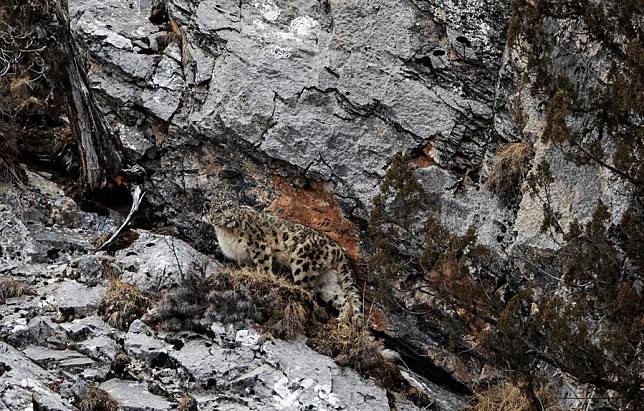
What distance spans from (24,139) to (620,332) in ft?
34.7

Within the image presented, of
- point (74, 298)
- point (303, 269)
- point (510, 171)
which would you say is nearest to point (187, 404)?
point (74, 298)

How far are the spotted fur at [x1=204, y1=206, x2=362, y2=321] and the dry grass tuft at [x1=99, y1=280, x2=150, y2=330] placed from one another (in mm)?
1657

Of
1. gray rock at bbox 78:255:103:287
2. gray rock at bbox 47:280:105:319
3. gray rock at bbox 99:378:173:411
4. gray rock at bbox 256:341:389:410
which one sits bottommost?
gray rock at bbox 99:378:173:411

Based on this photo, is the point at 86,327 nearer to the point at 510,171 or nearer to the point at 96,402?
the point at 96,402

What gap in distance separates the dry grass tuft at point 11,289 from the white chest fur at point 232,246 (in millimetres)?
2872

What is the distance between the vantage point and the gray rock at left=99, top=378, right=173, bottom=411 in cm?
1066

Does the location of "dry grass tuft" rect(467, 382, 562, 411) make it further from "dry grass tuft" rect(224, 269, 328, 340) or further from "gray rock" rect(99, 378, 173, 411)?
"gray rock" rect(99, 378, 173, 411)

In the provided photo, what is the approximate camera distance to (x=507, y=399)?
473 inches

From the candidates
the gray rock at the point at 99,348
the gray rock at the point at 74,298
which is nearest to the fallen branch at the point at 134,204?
the gray rock at the point at 74,298

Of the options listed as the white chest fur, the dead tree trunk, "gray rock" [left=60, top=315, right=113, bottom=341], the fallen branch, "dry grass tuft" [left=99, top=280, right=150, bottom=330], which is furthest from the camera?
the dead tree trunk

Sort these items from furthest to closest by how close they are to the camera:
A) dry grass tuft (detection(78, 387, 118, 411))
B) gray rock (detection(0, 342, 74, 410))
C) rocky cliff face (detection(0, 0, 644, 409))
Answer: dry grass tuft (detection(78, 387, 118, 411))
rocky cliff face (detection(0, 0, 644, 409))
gray rock (detection(0, 342, 74, 410))

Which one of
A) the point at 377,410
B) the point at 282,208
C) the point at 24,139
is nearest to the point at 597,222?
the point at 377,410

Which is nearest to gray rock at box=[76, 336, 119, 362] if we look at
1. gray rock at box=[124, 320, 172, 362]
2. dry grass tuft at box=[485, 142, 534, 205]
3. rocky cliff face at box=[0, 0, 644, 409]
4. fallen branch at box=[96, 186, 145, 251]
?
rocky cliff face at box=[0, 0, 644, 409]

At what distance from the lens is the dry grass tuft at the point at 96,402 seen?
10.4 meters
